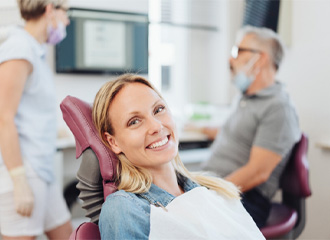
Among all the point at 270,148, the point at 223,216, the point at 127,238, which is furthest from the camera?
the point at 270,148

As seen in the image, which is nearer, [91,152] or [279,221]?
[91,152]

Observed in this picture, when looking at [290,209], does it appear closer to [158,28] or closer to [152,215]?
[152,215]

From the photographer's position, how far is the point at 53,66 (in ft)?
8.21

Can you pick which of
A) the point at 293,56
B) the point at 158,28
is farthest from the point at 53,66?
the point at 293,56

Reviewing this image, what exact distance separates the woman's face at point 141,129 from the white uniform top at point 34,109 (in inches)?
14.7

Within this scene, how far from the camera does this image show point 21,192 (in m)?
1.19

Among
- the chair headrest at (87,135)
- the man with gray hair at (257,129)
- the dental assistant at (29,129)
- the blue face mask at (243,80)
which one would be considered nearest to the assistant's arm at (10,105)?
the dental assistant at (29,129)

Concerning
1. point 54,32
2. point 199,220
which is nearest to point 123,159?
point 199,220

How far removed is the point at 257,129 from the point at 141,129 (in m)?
0.89

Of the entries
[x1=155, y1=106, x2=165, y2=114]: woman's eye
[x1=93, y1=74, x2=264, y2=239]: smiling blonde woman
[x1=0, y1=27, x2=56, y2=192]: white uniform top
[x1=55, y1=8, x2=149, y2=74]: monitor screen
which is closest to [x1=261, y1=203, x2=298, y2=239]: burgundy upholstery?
[x1=93, y1=74, x2=264, y2=239]: smiling blonde woman

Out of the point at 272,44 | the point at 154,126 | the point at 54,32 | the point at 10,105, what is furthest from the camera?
the point at 272,44

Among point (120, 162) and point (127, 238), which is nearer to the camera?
point (127, 238)

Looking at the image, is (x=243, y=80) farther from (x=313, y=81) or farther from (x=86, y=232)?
(x=86, y=232)

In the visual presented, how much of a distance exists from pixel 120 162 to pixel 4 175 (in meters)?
0.44
